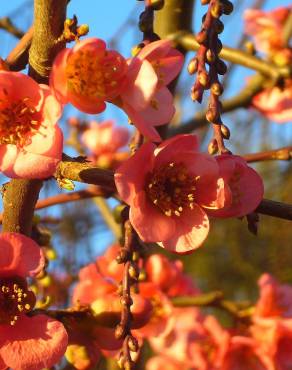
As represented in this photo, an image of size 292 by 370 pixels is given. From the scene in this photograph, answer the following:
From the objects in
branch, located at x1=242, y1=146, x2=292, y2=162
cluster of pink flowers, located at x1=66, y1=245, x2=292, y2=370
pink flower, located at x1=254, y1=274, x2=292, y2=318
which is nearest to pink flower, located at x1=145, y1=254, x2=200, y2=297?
cluster of pink flowers, located at x1=66, y1=245, x2=292, y2=370

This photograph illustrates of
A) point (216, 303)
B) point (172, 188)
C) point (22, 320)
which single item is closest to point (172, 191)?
point (172, 188)

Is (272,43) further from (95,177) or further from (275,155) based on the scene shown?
(95,177)

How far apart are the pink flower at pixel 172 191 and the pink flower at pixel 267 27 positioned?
4.78 feet

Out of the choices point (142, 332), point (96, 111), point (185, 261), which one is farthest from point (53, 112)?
point (185, 261)

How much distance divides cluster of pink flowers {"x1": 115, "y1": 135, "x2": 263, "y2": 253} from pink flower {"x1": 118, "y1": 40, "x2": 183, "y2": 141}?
0.03m

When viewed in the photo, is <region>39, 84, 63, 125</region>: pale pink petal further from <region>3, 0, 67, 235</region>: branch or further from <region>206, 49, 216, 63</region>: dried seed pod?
<region>206, 49, 216, 63</region>: dried seed pod

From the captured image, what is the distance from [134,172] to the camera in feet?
2.45

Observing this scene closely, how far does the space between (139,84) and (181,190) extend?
14 centimetres

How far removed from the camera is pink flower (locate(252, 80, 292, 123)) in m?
2.04

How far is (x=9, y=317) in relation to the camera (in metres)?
0.77

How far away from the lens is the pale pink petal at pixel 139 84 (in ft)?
2.41

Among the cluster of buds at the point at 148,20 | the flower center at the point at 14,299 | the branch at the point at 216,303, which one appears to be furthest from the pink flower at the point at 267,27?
the flower center at the point at 14,299

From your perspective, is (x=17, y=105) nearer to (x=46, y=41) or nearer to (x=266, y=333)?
(x=46, y=41)

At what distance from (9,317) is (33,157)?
Result: 0.60ft
